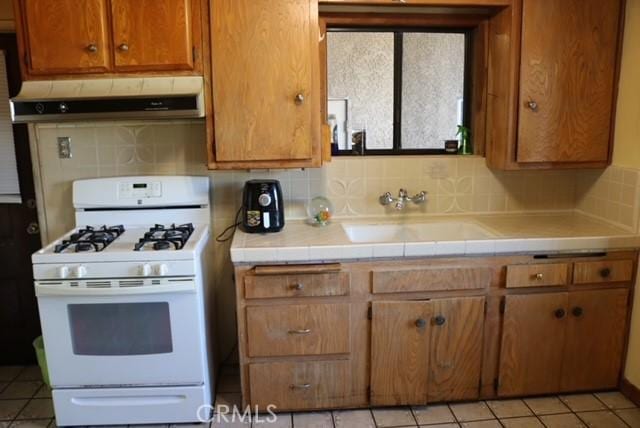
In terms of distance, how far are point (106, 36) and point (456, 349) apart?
7.10ft

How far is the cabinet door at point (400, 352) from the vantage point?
2.26 metres

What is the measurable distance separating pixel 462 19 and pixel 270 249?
5.34 ft

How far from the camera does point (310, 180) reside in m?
2.71

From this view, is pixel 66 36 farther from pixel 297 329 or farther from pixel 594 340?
pixel 594 340

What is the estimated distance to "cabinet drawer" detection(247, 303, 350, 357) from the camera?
223 centimetres

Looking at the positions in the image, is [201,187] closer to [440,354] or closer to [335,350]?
[335,350]

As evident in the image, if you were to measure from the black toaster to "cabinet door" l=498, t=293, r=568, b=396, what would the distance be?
1188 mm

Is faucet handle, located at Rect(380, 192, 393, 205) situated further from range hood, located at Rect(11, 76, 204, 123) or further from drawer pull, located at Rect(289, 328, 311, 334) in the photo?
range hood, located at Rect(11, 76, 204, 123)

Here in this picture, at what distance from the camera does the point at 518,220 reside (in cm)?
271

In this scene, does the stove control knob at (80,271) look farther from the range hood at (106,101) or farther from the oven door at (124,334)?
the range hood at (106,101)

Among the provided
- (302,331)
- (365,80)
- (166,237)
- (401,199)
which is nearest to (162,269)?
(166,237)

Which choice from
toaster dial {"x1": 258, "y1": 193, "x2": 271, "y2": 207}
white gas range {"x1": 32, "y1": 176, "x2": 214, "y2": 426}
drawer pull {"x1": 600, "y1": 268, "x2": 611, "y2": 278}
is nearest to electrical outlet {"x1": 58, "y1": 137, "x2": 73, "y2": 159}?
white gas range {"x1": 32, "y1": 176, "x2": 214, "y2": 426}

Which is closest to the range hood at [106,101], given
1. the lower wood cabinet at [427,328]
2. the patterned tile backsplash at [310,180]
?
the patterned tile backsplash at [310,180]

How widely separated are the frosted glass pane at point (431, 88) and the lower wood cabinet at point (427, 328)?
0.87 meters
